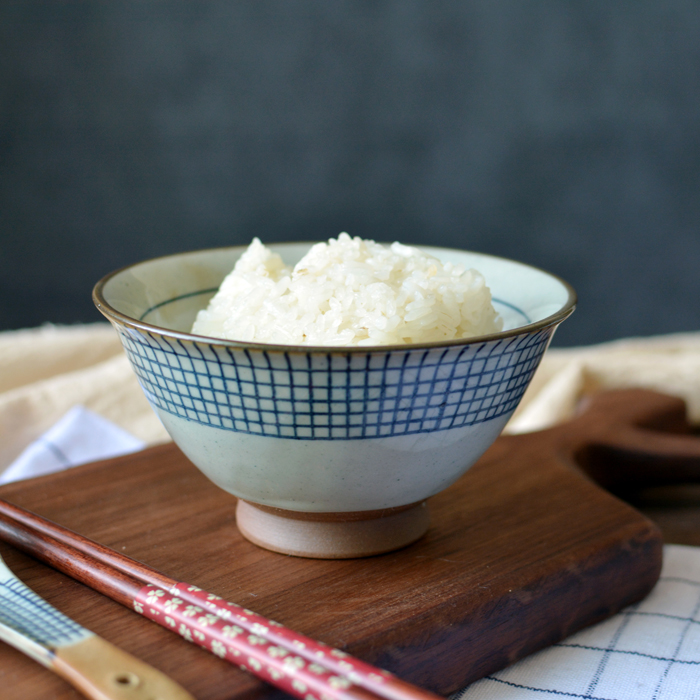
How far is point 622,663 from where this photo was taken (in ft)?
2.78

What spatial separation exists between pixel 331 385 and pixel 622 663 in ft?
1.49

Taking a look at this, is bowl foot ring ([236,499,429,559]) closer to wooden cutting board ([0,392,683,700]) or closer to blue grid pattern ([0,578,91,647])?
wooden cutting board ([0,392,683,700])

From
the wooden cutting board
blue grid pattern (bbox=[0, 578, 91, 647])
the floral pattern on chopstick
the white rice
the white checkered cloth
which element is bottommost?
the white checkered cloth

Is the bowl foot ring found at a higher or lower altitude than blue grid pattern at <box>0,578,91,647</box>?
lower

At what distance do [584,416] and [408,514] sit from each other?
0.61 meters

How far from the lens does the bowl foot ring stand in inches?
35.5

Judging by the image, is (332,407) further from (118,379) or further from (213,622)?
(118,379)

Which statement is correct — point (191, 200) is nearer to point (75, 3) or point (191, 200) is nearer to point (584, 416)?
point (75, 3)

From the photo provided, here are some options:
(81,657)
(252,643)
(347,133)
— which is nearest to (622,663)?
(252,643)

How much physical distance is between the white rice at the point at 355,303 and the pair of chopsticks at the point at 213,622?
27 cm

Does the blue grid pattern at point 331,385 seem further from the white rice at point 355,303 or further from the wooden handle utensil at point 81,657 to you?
the wooden handle utensil at point 81,657

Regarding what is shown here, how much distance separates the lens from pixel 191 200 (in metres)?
3.19

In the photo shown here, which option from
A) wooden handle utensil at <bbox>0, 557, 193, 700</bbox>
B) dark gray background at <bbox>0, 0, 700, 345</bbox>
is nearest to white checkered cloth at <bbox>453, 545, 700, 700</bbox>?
wooden handle utensil at <bbox>0, 557, 193, 700</bbox>

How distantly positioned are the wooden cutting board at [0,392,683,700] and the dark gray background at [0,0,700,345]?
7.09 feet
